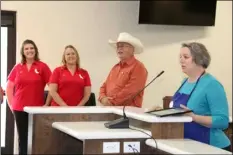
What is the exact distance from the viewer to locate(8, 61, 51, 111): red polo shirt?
4582 mm

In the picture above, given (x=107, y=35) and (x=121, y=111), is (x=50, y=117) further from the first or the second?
(x=107, y=35)

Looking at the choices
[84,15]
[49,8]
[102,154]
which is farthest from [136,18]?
[102,154]

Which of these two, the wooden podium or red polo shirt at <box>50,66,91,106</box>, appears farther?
red polo shirt at <box>50,66,91,106</box>

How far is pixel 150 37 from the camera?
19.2ft

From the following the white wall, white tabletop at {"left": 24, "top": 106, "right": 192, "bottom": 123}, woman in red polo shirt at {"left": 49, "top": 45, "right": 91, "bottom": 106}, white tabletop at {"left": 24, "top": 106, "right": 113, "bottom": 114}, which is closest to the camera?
white tabletop at {"left": 24, "top": 106, "right": 192, "bottom": 123}

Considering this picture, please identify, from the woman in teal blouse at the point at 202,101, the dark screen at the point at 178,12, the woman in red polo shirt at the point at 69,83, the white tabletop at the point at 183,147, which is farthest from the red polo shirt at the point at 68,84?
the white tabletop at the point at 183,147

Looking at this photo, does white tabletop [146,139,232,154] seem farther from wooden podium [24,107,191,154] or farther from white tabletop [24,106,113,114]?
white tabletop [24,106,113,114]

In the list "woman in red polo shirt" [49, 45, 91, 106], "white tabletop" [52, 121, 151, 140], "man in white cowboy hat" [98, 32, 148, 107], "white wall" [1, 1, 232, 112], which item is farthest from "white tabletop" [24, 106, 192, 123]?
"white wall" [1, 1, 232, 112]

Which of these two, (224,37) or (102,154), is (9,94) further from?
(224,37)

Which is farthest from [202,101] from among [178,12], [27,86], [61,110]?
[178,12]

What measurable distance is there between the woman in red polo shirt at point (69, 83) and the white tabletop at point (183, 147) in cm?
193

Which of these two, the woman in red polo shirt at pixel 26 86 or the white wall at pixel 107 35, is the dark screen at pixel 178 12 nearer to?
the white wall at pixel 107 35

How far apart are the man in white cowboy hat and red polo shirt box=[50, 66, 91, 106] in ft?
1.75

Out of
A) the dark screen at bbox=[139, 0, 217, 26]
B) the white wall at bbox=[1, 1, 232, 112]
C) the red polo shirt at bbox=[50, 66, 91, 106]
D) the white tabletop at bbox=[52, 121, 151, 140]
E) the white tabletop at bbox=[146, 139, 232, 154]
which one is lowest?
the white tabletop at bbox=[146, 139, 232, 154]
